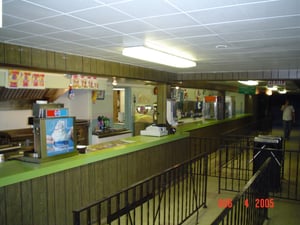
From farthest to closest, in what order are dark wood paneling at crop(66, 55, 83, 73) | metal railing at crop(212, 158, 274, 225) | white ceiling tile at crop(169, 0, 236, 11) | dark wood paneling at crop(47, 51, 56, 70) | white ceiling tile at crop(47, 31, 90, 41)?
dark wood paneling at crop(66, 55, 83, 73) → dark wood paneling at crop(47, 51, 56, 70) → metal railing at crop(212, 158, 274, 225) → white ceiling tile at crop(47, 31, 90, 41) → white ceiling tile at crop(169, 0, 236, 11)

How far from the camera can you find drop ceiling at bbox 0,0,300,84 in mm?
1918

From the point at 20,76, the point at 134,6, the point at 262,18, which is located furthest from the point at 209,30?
the point at 20,76

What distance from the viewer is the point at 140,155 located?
5051 millimetres

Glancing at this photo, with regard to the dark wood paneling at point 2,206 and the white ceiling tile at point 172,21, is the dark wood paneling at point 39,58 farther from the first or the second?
the white ceiling tile at point 172,21

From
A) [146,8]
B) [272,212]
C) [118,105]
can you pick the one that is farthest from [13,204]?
[118,105]

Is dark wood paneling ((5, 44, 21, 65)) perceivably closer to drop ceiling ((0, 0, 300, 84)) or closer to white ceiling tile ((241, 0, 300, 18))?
drop ceiling ((0, 0, 300, 84))

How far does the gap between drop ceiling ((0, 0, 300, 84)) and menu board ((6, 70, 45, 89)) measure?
270 cm

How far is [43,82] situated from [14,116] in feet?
4.71

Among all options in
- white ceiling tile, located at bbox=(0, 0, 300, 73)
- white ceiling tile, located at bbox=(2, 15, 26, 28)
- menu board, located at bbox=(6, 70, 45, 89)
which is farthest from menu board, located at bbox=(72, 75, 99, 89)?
white ceiling tile, located at bbox=(2, 15, 26, 28)

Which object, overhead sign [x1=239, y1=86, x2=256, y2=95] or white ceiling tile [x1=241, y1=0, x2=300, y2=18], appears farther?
overhead sign [x1=239, y1=86, x2=256, y2=95]

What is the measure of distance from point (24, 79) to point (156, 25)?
15.0 feet

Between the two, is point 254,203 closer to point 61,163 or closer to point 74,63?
point 61,163

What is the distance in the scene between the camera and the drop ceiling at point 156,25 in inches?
75.5

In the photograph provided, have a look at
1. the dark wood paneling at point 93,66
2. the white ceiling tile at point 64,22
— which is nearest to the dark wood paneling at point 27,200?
the white ceiling tile at point 64,22
